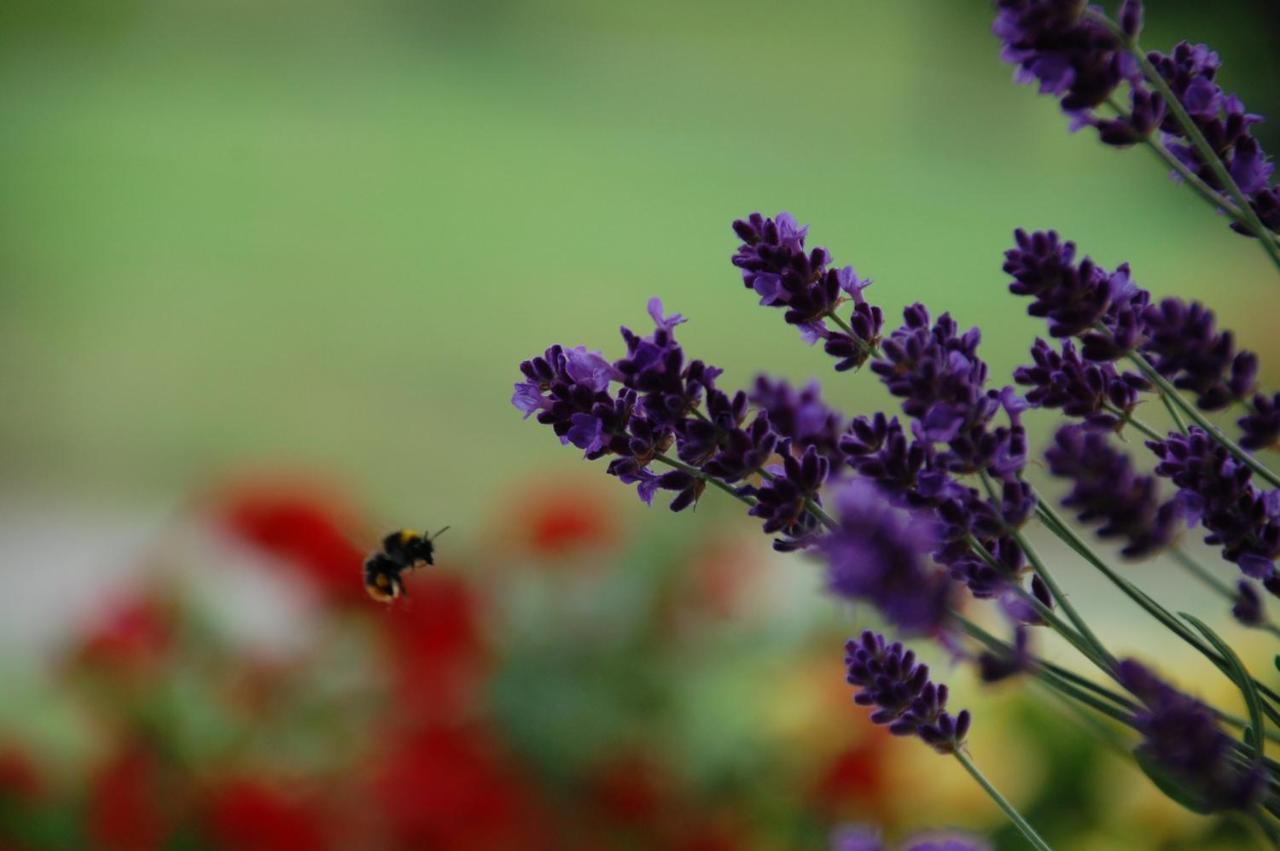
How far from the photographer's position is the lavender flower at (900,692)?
0.41 m

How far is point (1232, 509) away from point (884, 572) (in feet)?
0.53

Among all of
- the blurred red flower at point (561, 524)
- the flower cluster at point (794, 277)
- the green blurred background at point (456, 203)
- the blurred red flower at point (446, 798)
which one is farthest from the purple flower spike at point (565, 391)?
the green blurred background at point (456, 203)

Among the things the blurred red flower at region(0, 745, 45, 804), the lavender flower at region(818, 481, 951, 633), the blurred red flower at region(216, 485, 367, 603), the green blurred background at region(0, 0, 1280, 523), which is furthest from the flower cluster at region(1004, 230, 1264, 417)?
the green blurred background at region(0, 0, 1280, 523)

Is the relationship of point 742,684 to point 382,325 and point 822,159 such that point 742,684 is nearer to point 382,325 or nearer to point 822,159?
point 382,325

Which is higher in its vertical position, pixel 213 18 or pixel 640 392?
pixel 213 18

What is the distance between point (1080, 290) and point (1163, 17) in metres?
5.96

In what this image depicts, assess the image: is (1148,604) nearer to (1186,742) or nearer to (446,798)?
(1186,742)

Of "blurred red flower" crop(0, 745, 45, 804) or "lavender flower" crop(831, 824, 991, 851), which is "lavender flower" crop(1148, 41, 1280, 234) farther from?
"blurred red flower" crop(0, 745, 45, 804)

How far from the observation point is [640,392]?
1.30 feet

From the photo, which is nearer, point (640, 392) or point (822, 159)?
point (640, 392)

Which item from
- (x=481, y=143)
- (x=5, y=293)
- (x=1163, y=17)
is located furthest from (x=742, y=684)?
(x=481, y=143)

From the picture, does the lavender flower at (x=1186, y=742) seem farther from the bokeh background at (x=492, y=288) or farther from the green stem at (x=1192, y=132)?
the bokeh background at (x=492, y=288)

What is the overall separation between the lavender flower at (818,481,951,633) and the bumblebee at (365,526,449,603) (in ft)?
2.38

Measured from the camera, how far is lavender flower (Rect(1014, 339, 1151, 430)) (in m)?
0.40
